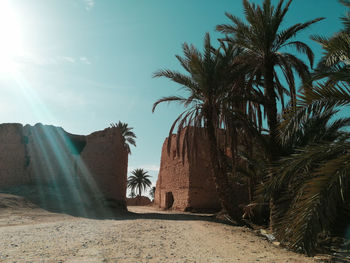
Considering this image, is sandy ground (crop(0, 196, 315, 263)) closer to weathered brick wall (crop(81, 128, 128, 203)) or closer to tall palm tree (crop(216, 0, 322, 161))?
tall palm tree (crop(216, 0, 322, 161))

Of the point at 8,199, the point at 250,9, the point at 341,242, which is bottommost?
the point at 341,242

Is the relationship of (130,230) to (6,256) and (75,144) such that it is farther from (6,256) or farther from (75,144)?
(75,144)

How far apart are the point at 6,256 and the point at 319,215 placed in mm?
5164

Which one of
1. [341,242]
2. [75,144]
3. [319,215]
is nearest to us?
[319,215]

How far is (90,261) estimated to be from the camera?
431 cm

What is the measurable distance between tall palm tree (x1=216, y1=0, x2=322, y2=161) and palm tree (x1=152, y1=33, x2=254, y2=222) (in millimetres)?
831

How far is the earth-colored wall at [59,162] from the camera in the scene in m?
15.7

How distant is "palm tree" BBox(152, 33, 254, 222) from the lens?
9578 mm

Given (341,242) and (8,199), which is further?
(8,199)

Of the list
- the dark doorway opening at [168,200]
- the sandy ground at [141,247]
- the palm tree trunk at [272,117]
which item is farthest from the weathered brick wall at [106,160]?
the palm tree trunk at [272,117]

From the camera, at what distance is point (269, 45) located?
8.58 metres

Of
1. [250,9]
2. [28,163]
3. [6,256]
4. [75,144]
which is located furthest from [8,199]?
[250,9]

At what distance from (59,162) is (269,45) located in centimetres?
1345

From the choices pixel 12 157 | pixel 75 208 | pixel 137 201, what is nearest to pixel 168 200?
pixel 75 208
